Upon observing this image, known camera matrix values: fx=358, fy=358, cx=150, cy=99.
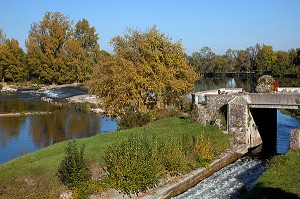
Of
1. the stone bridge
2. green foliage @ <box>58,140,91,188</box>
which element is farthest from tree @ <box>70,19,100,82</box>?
green foliage @ <box>58,140,91,188</box>

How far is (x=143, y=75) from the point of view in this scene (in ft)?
82.7

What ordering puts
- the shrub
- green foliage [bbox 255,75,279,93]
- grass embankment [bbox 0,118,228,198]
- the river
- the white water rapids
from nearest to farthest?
grass embankment [bbox 0,118,228,198] < the shrub < the white water rapids < the river < green foliage [bbox 255,75,279,93]

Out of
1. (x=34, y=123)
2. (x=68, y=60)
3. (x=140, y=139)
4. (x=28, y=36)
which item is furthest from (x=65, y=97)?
(x=140, y=139)

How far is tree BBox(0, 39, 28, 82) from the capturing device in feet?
234

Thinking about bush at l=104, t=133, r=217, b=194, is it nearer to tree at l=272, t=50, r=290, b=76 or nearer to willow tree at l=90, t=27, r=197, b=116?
willow tree at l=90, t=27, r=197, b=116

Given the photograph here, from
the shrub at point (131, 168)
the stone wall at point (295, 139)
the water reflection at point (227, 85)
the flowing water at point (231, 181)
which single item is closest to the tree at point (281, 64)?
the water reflection at point (227, 85)

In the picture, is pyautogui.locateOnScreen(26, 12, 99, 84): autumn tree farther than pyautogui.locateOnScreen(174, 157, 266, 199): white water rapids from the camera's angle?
Yes

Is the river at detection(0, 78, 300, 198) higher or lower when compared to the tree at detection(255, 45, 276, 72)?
lower

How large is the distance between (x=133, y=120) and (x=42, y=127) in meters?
11.6

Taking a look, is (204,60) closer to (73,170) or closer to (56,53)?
(56,53)

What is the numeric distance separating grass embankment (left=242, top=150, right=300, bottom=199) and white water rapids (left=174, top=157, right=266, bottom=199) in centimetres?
116

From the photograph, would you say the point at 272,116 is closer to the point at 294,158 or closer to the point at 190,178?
the point at 294,158

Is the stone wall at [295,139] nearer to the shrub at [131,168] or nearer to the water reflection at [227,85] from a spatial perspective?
the shrub at [131,168]

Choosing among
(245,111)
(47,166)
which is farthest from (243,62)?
(47,166)
